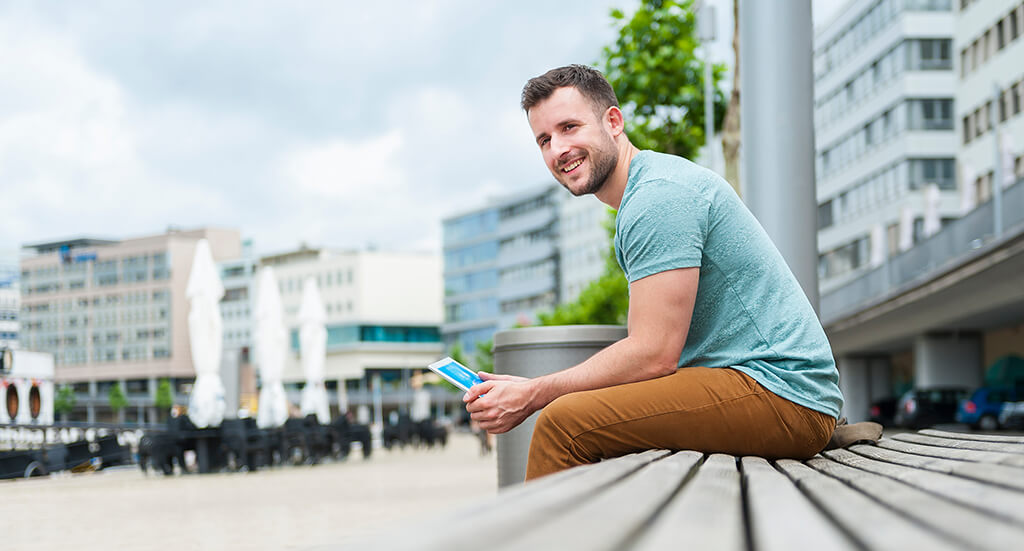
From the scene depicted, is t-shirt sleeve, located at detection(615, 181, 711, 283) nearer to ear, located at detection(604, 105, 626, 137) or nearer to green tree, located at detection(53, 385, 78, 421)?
ear, located at detection(604, 105, 626, 137)

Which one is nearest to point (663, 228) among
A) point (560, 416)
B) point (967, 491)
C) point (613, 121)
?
point (560, 416)

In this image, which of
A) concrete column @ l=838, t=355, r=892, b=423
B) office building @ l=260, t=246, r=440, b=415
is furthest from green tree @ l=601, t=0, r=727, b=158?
office building @ l=260, t=246, r=440, b=415

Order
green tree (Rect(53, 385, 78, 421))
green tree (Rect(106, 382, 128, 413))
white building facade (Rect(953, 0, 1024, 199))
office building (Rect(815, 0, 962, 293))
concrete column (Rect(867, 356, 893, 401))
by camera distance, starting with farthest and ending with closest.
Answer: green tree (Rect(53, 385, 78, 421))
green tree (Rect(106, 382, 128, 413))
concrete column (Rect(867, 356, 893, 401))
office building (Rect(815, 0, 962, 293))
white building facade (Rect(953, 0, 1024, 199))

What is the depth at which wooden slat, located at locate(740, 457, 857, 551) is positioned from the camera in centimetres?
148

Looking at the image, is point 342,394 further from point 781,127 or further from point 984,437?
point 984,437

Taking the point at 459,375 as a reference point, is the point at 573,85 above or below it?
above

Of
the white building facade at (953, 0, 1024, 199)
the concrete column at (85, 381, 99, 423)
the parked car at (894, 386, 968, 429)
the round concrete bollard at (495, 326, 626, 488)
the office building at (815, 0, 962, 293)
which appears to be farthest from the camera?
the concrete column at (85, 381, 99, 423)

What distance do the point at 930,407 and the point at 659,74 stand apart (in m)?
27.2

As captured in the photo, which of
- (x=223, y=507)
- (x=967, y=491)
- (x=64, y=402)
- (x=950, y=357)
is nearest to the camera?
(x=967, y=491)

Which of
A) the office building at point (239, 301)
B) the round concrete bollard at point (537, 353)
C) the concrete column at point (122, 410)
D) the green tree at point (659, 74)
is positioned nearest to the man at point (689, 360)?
the round concrete bollard at point (537, 353)

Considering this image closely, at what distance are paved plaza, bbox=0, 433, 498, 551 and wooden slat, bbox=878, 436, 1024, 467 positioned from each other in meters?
1.51

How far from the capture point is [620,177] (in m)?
3.90

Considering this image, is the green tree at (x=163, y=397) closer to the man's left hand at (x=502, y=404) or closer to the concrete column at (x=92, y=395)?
the concrete column at (x=92, y=395)

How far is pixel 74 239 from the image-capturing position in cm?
14988
